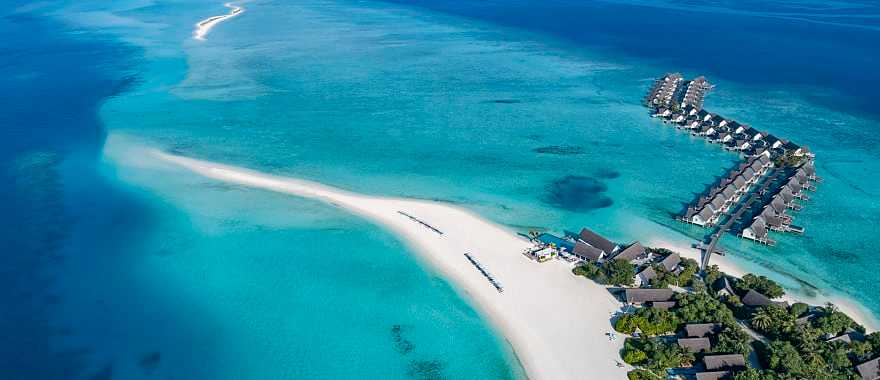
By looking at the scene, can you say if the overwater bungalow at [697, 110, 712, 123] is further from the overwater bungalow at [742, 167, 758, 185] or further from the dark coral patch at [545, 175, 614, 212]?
the dark coral patch at [545, 175, 614, 212]

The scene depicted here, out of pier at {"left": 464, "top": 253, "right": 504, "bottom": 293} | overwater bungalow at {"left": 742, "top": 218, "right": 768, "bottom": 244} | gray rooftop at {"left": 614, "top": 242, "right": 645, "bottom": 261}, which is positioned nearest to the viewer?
pier at {"left": 464, "top": 253, "right": 504, "bottom": 293}

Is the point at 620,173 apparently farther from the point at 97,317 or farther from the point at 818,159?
the point at 97,317

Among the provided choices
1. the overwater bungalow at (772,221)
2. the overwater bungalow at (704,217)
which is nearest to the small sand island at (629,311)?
the overwater bungalow at (704,217)

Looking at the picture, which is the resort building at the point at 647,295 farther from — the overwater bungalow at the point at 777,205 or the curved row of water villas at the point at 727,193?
the overwater bungalow at the point at 777,205

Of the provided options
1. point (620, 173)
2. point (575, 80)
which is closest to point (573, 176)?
point (620, 173)

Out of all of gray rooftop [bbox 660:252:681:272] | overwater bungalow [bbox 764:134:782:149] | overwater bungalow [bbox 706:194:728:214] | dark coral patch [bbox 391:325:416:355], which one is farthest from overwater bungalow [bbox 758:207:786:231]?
dark coral patch [bbox 391:325:416:355]

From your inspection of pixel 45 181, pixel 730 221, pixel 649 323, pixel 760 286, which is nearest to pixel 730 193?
pixel 730 221
